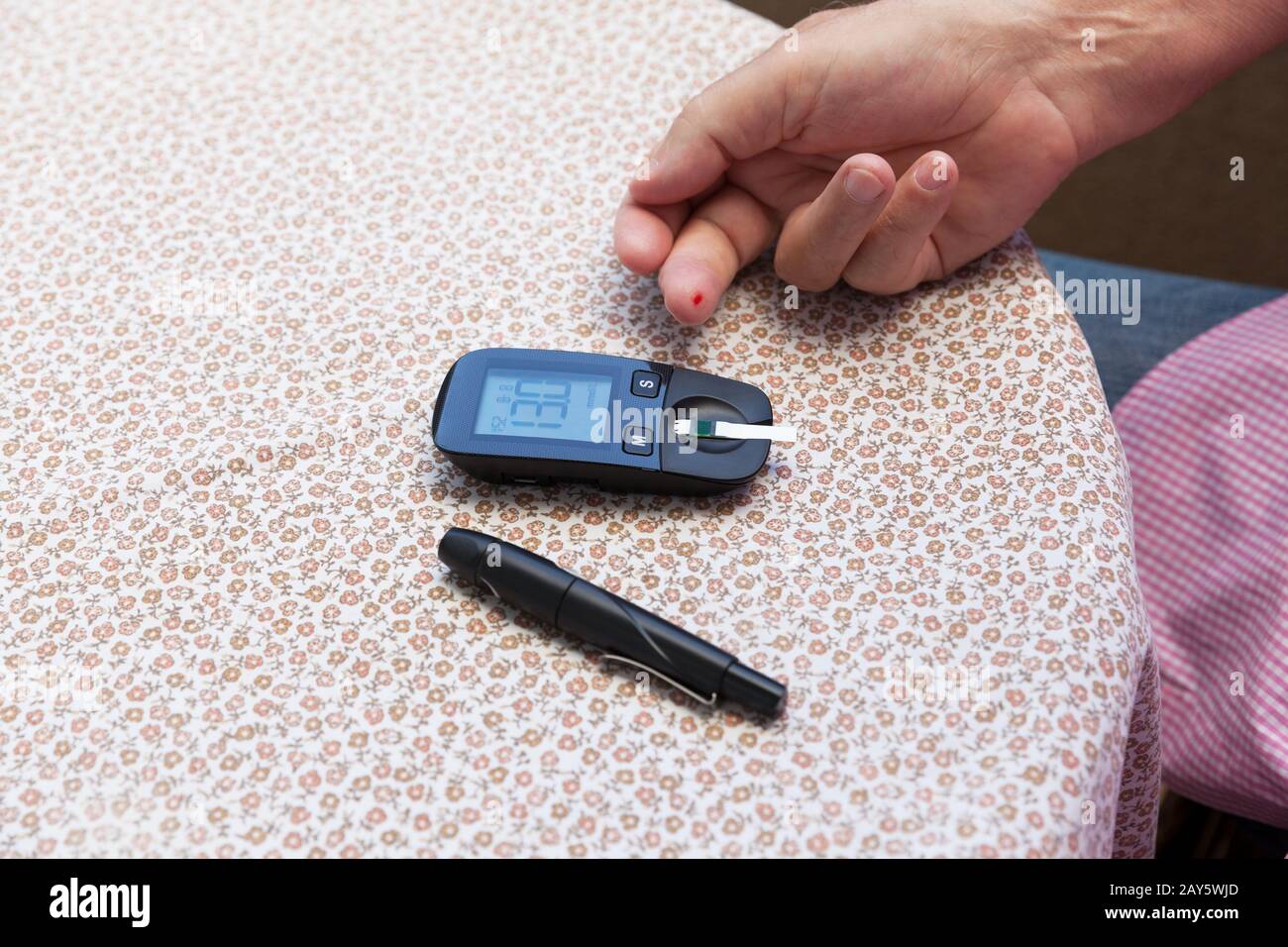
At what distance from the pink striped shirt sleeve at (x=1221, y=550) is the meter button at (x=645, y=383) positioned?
20.0 inches

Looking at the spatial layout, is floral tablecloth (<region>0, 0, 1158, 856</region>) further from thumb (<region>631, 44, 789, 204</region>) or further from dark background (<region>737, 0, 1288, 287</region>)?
dark background (<region>737, 0, 1288, 287</region>)

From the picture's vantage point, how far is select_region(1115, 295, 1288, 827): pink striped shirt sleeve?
2.44 feet

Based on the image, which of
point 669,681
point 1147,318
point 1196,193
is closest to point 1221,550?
point 1147,318

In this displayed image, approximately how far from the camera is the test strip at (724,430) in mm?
608

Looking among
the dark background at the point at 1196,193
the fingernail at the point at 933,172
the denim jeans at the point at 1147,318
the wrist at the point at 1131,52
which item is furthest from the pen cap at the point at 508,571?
the dark background at the point at 1196,193

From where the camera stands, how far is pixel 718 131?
719 millimetres

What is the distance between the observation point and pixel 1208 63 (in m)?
0.79

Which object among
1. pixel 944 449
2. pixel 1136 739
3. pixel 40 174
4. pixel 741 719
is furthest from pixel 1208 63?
pixel 40 174

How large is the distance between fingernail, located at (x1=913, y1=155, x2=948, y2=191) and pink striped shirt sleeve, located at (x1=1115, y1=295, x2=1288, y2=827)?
0.39 m

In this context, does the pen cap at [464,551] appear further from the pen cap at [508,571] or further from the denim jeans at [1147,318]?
the denim jeans at [1147,318]

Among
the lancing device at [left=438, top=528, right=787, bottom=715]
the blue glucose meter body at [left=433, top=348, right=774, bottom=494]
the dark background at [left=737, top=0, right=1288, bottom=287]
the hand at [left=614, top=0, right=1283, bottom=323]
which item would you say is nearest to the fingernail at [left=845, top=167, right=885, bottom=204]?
the hand at [left=614, top=0, right=1283, bottom=323]
